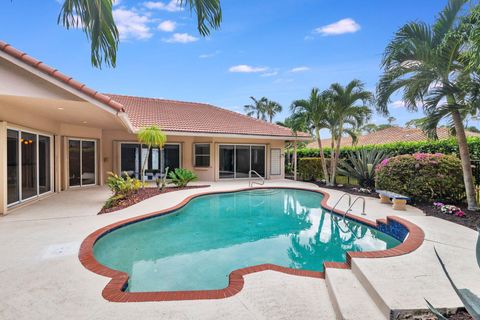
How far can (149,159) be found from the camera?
16.6 m

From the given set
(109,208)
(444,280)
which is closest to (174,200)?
(109,208)

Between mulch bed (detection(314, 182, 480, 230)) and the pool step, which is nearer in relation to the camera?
the pool step

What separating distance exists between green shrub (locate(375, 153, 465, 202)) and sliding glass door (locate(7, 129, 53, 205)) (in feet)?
44.5

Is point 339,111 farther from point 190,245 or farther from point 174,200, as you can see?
point 190,245

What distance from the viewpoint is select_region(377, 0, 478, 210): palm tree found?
7.45m

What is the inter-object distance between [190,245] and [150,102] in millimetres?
16829

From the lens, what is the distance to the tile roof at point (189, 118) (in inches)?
634

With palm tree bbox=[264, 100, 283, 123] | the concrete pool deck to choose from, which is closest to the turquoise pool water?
the concrete pool deck

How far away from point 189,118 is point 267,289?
629 inches

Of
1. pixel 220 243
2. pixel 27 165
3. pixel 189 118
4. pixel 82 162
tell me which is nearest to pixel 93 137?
pixel 82 162

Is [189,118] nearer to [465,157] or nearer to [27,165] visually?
[27,165]

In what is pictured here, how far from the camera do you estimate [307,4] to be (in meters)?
11.0

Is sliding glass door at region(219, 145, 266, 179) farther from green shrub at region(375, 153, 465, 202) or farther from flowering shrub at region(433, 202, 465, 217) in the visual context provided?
flowering shrub at region(433, 202, 465, 217)

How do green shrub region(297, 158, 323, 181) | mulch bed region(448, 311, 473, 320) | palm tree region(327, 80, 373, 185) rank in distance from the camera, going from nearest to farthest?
mulch bed region(448, 311, 473, 320), palm tree region(327, 80, 373, 185), green shrub region(297, 158, 323, 181)
